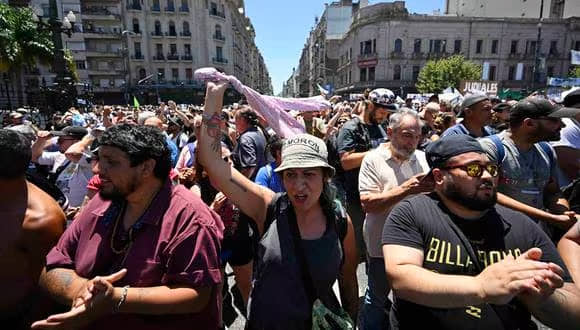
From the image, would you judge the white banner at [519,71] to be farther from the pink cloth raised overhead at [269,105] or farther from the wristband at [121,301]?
the wristband at [121,301]

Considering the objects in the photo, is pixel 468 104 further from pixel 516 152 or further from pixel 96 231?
pixel 96 231

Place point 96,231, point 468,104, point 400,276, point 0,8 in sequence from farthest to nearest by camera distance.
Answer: point 0,8 < point 468,104 < point 96,231 < point 400,276

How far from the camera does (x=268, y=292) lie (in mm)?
1748

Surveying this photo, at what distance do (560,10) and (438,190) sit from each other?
65500 millimetres

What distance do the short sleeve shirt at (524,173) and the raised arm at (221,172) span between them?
1972 mm

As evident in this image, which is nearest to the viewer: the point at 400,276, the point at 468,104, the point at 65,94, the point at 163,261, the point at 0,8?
the point at 400,276

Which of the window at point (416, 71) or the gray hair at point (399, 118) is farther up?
the window at point (416, 71)

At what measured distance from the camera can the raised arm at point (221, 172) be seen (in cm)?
198

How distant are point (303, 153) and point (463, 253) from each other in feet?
3.07

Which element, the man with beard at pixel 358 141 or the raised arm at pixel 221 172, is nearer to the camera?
the raised arm at pixel 221 172

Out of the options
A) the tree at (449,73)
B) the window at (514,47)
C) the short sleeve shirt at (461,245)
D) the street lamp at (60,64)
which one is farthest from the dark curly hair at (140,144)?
the window at (514,47)

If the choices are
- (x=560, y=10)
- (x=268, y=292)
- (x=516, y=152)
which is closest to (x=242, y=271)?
(x=268, y=292)

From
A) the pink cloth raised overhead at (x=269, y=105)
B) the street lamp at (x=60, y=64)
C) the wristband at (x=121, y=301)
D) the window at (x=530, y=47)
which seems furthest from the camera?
the window at (x=530, y=47)

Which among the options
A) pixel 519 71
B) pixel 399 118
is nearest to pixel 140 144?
pixel 399 118
